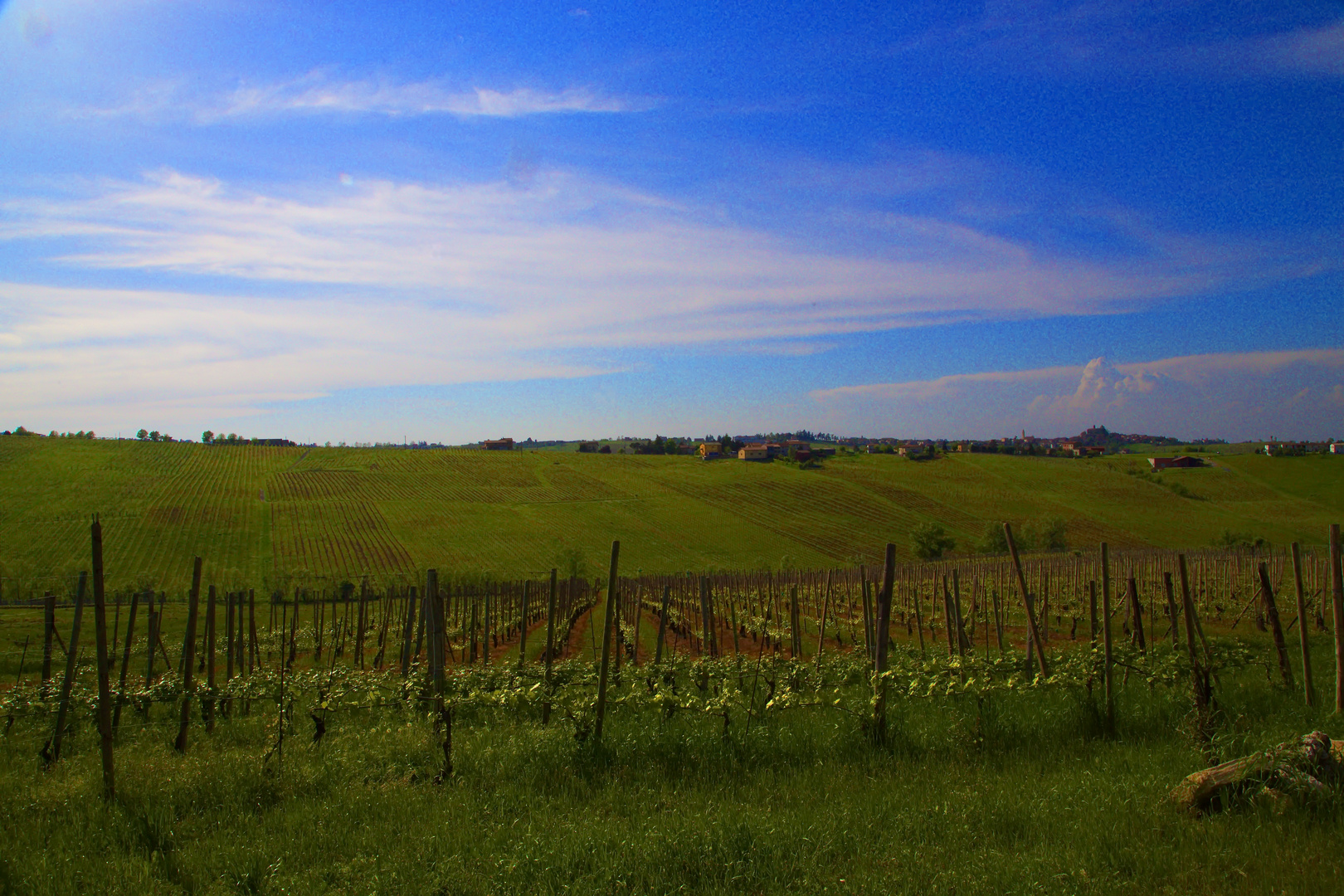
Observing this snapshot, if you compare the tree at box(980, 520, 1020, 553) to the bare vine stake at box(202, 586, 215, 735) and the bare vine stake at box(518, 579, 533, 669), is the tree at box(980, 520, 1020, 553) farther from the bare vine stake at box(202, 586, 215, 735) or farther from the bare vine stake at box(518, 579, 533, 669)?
the bare vine stake at box(202, 586, 215, 735)

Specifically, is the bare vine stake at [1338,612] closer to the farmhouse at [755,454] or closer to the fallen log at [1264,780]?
the fallen log at [1264,780]

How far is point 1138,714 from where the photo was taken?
7.53 meters

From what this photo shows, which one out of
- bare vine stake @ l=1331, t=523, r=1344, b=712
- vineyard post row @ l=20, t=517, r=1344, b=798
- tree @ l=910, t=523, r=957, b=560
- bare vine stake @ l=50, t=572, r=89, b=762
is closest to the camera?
bare vine stake @ l=50, t=572, r=89, b=762

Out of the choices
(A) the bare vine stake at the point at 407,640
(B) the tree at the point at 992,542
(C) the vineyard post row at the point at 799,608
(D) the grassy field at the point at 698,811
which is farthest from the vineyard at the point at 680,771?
(B) the tree at the point at 992,542

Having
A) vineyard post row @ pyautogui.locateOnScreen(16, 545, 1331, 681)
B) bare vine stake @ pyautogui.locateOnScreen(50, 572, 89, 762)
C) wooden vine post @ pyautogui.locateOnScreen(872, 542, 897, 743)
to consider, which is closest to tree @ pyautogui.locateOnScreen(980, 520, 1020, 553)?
vineyard post row @ pyautogui.locateOnScreen(16, 545, 1331, 681)

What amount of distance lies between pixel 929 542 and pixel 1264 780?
5864 centimetres

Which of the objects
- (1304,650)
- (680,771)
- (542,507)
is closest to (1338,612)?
(1304,650)

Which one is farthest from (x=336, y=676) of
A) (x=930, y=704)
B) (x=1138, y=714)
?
(x=1138, y=714)

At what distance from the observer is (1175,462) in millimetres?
97875

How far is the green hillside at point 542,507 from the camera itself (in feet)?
183

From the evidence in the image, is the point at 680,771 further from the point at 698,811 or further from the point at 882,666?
the point at 882,666

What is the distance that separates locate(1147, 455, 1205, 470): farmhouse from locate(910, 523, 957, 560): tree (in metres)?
52.7

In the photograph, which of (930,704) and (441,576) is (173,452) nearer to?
(441,576)

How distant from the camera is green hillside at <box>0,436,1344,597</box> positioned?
55750 mm
